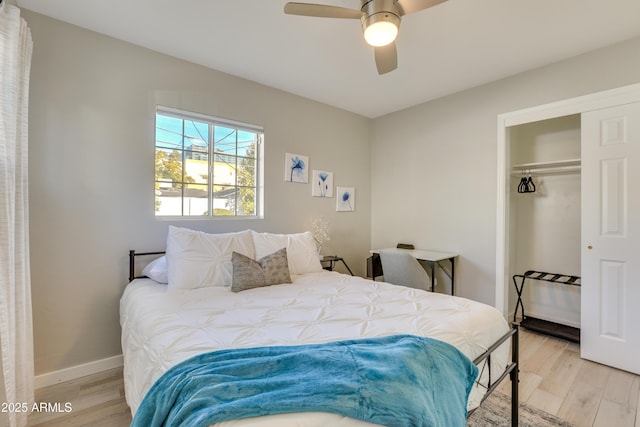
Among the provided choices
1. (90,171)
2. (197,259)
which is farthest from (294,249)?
(90,171)

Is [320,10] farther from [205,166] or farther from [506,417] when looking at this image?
[506,417]

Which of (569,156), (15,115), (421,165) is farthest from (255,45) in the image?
(569,156)

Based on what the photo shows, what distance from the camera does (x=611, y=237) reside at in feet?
8.04

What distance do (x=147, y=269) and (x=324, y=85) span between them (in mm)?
2552

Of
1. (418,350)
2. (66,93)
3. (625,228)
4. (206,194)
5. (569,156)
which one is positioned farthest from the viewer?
(569,156)

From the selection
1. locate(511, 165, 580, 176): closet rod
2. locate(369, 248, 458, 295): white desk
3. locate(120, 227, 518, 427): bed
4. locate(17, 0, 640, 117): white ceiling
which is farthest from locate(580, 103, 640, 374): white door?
locate(120, 227, 518, 427): bed

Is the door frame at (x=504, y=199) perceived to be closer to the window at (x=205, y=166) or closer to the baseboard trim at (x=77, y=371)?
the window at (x=205, y=166)

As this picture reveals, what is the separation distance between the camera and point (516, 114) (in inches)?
117

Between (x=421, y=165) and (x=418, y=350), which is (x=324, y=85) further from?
(x=418, y=350)

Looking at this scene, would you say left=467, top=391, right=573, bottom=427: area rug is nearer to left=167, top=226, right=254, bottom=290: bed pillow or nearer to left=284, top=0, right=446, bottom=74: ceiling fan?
left=167, top=226, right=254, bottom=290: bed pillow

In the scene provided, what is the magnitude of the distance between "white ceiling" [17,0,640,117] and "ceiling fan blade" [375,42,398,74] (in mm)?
321

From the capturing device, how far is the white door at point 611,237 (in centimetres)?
234

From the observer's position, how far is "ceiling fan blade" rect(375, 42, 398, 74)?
6.56 ft

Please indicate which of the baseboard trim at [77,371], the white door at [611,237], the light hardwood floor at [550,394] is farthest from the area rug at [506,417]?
the baseboard trim at [77,371]
